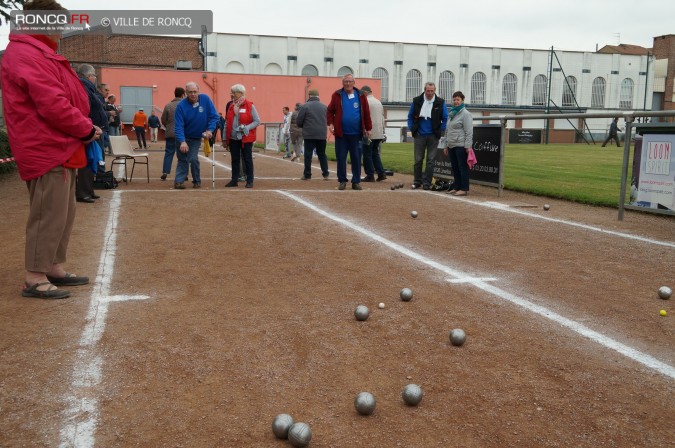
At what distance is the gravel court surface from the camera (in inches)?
129

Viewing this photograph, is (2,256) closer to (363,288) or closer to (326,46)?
(363,288)

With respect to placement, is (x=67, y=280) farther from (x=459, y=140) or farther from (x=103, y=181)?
(x=459, y=140)

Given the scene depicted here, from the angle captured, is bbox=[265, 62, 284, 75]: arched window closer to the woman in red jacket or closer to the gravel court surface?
the woman in red jacket

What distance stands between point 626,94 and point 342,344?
274 ft

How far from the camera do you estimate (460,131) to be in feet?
42.1

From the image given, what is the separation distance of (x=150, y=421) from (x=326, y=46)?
70257mm

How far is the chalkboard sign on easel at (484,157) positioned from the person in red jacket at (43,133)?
9.07m

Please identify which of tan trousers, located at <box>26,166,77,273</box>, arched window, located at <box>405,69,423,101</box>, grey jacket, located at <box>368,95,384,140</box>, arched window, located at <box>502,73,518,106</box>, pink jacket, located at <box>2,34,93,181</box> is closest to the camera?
pink jacket, located at <box>2,34,93,181</box>

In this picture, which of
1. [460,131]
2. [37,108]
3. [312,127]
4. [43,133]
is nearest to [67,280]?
[43,133]

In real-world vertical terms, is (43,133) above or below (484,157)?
above

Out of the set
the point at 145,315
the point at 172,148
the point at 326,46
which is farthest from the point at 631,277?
the point at 326,46

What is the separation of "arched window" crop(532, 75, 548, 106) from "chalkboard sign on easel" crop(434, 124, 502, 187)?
220 ft

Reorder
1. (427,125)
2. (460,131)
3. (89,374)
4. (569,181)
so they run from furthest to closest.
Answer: (569,181)
(427,125)
(460,131)
(89,374)

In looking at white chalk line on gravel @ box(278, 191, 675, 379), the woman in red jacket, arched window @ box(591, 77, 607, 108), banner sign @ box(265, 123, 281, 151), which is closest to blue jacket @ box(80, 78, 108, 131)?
the woman in red jacket
